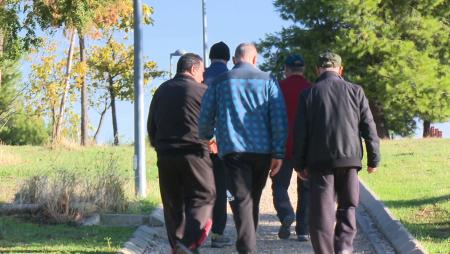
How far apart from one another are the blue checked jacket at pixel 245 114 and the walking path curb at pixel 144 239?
1.69 meters

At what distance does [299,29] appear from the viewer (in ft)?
141

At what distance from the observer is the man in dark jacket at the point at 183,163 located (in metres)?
8.75

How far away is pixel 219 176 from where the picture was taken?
10062mm

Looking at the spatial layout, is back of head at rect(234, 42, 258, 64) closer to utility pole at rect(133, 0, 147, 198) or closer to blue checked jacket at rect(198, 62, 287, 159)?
blue checked jacket at rect(198, 62, 287, 159)

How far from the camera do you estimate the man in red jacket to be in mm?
10359

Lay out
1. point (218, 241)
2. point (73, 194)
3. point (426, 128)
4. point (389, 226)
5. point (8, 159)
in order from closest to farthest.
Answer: point (218, 241)
point (389, 226)
point (73, 194)
point (8, 159)
point (426, 128)

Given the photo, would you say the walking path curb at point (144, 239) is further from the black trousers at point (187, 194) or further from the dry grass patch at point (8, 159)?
the dry grass patch at point (8, 159)

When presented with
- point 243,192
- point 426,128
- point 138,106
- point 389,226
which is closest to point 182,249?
point 243,192

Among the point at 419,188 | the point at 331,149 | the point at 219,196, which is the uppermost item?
the point at 331,149

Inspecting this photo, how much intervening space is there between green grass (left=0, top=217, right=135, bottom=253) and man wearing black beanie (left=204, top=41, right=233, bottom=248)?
1014mm

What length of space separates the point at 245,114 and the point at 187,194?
1.06 meters

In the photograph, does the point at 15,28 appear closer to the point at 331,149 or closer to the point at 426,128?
the point at 331,149

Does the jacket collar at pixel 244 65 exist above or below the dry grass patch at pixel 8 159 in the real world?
above

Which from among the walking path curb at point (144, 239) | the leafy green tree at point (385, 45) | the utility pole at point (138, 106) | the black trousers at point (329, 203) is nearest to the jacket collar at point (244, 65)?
the black trousers at point (329, 203)
